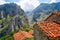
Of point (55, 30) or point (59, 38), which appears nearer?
point (59, 38)

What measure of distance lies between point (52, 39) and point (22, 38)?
40420 mm

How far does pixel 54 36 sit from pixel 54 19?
9043 millimetres

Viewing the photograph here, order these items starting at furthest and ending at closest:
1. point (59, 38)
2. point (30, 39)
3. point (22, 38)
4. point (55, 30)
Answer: point (22, 38)
point (30, 39)
point (55, 30)
point (59, 38)

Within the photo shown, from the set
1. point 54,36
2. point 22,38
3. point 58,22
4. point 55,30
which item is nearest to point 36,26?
point 58,22

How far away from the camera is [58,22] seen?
25719mm

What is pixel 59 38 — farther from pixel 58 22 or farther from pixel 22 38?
pixel 22 38

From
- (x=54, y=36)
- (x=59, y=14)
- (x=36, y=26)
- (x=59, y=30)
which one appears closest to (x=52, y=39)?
(x=54, y=36)

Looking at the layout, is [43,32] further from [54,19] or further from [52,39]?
[54,19]

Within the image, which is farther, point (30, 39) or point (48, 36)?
point (30, 39)

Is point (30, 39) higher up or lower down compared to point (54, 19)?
lower down

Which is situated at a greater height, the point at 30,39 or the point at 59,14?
the point at 59,14

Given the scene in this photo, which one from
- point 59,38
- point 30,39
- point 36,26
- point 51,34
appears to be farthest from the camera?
point 30,39

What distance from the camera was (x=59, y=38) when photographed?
17781 mm

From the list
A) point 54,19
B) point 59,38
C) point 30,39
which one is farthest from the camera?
point 30,39
